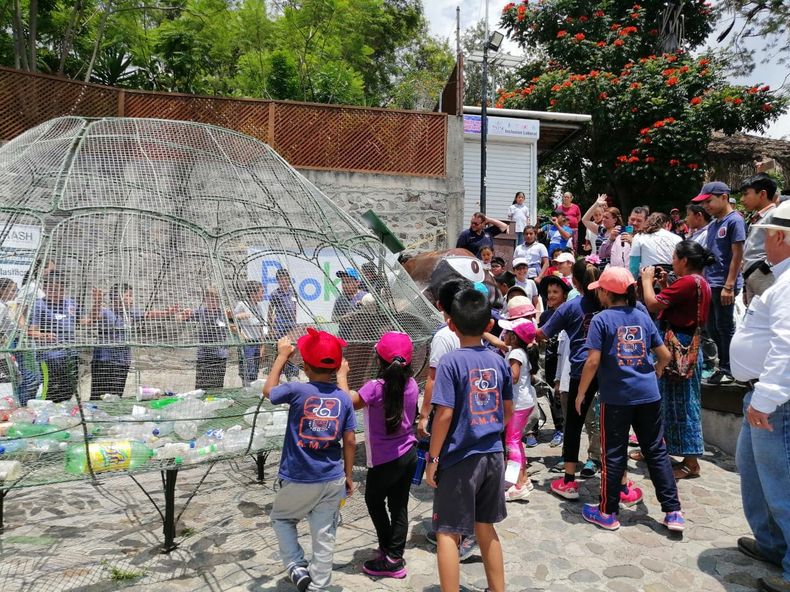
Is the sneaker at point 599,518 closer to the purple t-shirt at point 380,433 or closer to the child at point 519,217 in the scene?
the purple t-shirt at point 380,433

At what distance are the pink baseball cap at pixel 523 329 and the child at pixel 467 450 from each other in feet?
4.12

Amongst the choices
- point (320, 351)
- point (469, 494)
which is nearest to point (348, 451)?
point (320, 351)

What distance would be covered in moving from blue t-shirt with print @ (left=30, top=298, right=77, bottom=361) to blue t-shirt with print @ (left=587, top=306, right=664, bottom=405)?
310 cm

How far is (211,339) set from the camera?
12.2 feet

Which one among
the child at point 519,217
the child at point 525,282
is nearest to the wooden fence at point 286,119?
the child at point 519,217

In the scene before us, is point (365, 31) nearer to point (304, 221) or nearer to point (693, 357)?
point (304, 221)

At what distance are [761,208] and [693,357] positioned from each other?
4.60 feet

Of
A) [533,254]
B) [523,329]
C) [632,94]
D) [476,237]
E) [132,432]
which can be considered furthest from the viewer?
[632,94]

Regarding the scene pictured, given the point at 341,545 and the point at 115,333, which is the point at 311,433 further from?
the point at 115,333

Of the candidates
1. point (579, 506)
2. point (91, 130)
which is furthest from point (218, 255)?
point (579, 506)

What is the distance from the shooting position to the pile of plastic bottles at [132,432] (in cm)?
314

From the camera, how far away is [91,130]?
4.48 m

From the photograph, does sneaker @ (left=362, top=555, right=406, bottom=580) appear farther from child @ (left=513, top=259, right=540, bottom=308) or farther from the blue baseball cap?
child @ (left=513, top=259, right=540, bottom=308)

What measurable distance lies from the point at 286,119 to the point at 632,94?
33.2 ft
